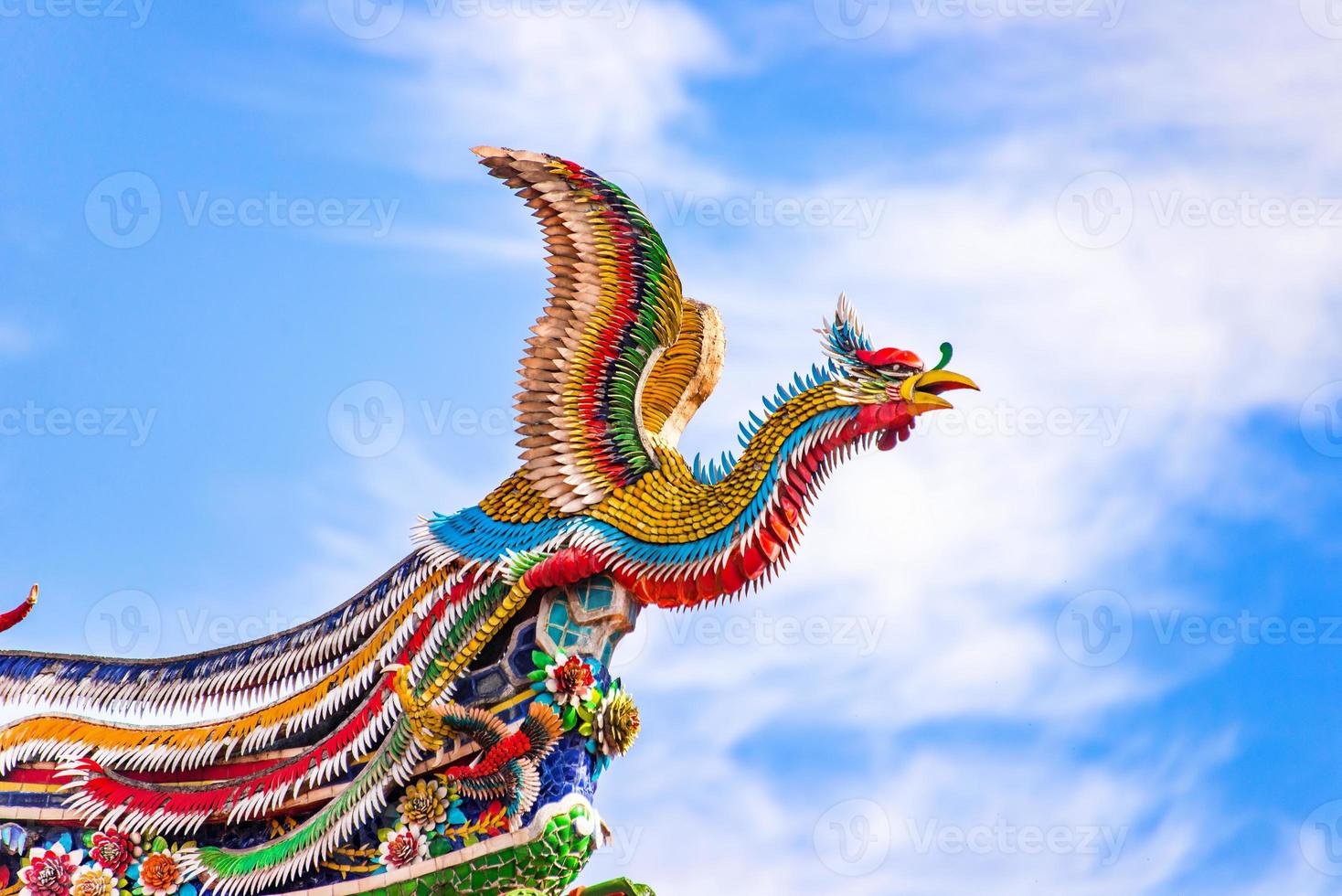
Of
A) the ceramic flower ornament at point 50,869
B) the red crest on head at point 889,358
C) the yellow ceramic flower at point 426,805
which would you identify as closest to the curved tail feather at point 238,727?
the ceramic flower ornament at point 50,869

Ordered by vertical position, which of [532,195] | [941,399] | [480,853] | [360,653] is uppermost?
[532,195]

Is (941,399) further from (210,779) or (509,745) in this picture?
(210,779)

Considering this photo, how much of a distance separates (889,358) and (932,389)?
422 millimetres

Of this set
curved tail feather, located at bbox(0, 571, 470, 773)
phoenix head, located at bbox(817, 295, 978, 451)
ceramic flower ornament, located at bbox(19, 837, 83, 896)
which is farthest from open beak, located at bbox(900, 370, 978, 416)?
ceramic flower ornament, located at bbox(19, 837, 83, 896)

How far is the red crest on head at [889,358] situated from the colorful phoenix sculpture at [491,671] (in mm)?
18

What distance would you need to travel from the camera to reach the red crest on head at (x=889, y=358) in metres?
16.5

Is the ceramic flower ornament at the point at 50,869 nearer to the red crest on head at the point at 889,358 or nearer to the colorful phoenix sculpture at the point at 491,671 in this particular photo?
the colorful phoenix sculpture at the point at 491,671

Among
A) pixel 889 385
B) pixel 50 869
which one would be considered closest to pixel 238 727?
pixel 50 869

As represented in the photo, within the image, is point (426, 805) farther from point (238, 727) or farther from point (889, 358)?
point (889, 358)

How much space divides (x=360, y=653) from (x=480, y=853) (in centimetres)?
219

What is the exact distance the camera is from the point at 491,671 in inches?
650

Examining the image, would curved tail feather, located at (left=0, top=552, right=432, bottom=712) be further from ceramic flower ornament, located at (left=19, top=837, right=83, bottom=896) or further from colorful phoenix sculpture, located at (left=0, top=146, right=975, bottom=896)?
ceramic flower ornament, located at (left=19, top=837, right=83, bottom=896)

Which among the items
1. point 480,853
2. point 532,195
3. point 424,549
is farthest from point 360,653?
point 532,195

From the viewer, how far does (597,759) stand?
52.6 feet
